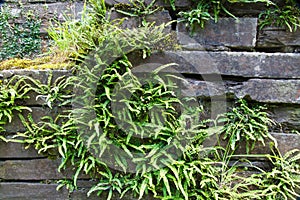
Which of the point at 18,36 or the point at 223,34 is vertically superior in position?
the point at 18,36

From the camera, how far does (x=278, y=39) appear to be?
1958mm

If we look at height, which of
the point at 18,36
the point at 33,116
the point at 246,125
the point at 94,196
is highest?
the point at 18,36

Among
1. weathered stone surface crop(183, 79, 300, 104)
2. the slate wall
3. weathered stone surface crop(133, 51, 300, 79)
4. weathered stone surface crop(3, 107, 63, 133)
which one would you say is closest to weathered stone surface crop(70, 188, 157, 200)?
the slate wall

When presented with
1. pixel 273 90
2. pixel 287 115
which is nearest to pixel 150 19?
pixel 273 90

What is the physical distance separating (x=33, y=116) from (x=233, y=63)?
1480 mm

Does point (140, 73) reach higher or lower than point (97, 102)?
higher

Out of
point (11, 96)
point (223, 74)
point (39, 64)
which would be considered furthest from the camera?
point (39, 64)

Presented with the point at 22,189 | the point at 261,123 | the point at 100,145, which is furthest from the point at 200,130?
the point at 22,189

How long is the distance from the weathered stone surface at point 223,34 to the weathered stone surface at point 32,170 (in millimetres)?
1281

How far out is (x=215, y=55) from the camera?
6.22 ft

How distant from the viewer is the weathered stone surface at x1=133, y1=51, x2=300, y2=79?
1.87 m

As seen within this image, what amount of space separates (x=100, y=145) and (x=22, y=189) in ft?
2.46

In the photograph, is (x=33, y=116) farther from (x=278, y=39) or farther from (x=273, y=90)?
(x=278, y=39)

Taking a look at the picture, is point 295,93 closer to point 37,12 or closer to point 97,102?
point 97,102
